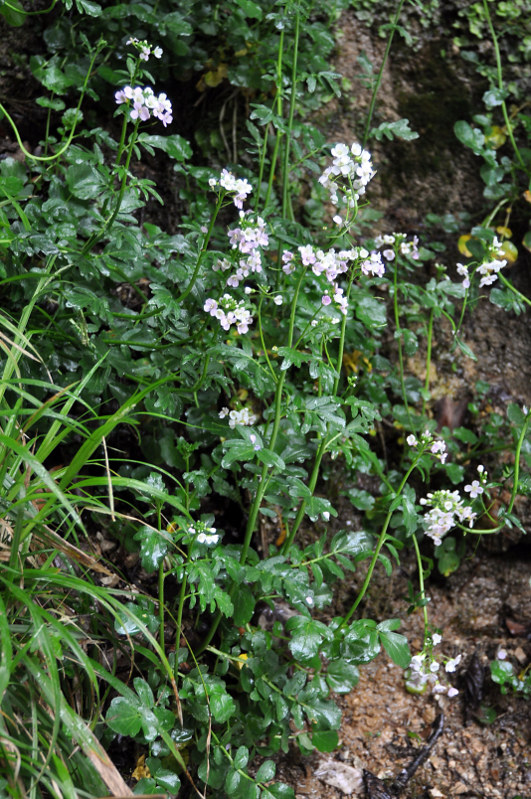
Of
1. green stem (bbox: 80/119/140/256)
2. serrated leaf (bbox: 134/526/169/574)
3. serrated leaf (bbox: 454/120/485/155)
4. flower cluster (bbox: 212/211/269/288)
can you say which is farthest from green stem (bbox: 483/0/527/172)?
serrated leaf (bbox: 134/526/169/574)

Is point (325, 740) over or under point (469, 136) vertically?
under

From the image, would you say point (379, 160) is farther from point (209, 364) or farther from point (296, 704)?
point (296, 704)

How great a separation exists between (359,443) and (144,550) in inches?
22.2

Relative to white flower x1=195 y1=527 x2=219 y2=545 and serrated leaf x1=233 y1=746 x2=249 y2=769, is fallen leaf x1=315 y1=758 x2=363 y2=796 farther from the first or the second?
white flower x1=195 y1=527 x2=219 y2=545

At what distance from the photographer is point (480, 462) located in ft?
7.72

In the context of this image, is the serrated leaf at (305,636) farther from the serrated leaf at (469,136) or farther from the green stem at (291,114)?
the serrated leaf at (469,136)

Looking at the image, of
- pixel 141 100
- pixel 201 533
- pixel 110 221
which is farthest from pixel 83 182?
pixel 201 533

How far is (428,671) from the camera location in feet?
5.75

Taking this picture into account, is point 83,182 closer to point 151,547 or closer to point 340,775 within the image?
point 151,547

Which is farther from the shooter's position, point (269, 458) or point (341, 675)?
point (341, 675)

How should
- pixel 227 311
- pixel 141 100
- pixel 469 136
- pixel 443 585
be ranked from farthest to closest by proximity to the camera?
pixel 469 136
pixel 443 585
pixel 227 311
pixel 141 100

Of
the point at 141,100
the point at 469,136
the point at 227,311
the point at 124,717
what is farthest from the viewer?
the point at 469,136

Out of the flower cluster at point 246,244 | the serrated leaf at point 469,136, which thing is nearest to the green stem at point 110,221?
the flower cluster at point 246,244

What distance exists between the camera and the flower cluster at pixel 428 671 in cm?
173
